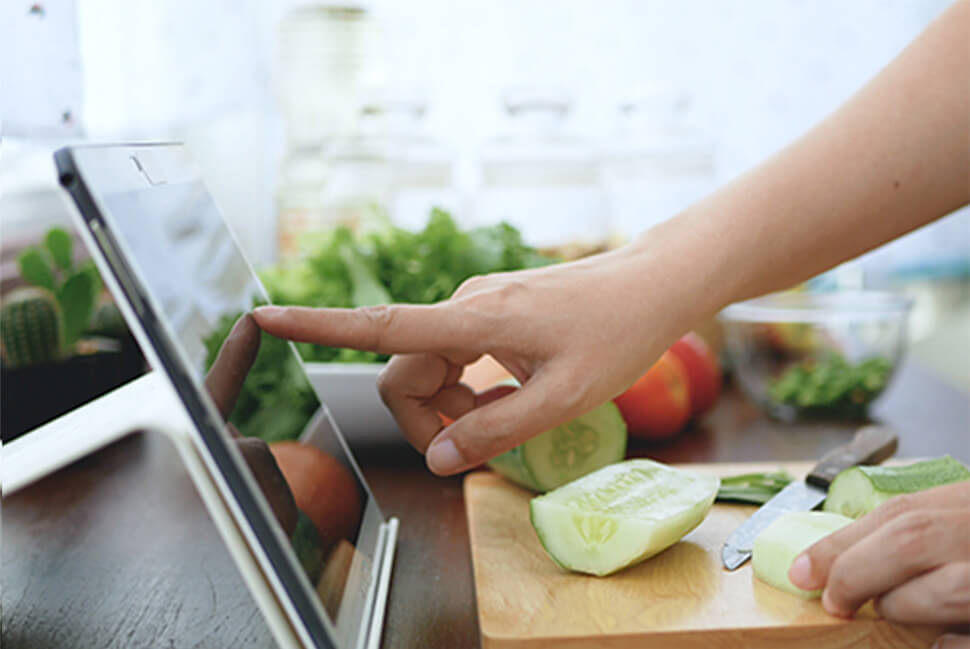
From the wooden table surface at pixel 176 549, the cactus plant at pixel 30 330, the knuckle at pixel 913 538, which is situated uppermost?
the knuckle at pixel 913 538

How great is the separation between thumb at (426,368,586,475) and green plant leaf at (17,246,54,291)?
62 centimetres

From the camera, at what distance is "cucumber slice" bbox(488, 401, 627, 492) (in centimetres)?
78

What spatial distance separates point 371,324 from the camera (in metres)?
0.56

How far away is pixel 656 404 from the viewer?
111 centimetres

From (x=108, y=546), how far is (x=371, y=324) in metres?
0.37

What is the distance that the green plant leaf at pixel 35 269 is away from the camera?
39.2 inches

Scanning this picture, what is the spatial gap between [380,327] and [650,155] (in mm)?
1819

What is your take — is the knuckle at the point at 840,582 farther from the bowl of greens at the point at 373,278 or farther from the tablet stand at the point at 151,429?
the bowl of greens at the point at 373,278

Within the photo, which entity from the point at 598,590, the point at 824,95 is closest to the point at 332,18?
the point at 824,95

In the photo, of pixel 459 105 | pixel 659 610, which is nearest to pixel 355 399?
pixel 659 610

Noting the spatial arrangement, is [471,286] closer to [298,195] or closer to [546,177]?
[546,177]

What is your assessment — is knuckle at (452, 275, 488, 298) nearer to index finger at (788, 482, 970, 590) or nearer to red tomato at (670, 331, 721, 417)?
index finger at (788, 482, 970, 590)

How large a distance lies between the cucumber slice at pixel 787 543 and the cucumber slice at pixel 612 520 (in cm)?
6

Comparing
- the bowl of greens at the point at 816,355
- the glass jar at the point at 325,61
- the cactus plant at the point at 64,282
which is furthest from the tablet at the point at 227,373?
the glass jar at the point at 325,61
